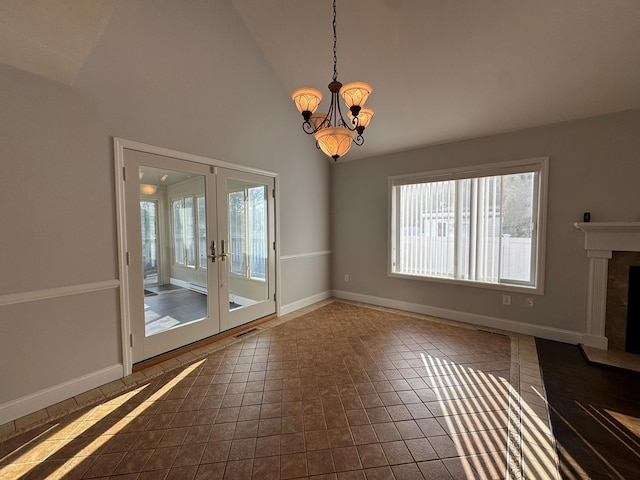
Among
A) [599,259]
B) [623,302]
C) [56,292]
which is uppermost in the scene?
[599,259]

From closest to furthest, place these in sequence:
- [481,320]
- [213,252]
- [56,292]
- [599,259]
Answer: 1. [56,292]
2. [599,259]
3. [213,252]
4. [481,320]

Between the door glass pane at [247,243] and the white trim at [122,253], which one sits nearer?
the white trim at [122,253]

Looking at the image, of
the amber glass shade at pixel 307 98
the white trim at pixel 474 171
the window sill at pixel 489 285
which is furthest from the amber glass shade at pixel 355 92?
the window sill at pixel 489 285

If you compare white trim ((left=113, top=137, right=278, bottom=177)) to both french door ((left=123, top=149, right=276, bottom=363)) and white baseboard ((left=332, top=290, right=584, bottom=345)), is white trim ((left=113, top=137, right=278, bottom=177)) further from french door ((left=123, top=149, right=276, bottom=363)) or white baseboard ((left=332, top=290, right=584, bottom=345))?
white baseboard ((left=332, top=290, right=584, bottom=345))

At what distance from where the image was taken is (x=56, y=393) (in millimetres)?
2143

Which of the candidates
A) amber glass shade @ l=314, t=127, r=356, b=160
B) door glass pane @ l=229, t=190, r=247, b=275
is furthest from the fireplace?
door glass pane @ l=229, t=190, r=247, b=275

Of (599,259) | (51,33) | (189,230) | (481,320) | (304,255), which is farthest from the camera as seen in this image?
(304,255)

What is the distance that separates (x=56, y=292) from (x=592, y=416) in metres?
4.13

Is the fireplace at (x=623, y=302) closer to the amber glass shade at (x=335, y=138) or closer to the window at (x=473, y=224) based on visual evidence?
the window at (x=473, y=224)

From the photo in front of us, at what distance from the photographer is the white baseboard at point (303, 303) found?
168 inches

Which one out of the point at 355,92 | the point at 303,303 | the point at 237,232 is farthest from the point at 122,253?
the point at 303,303

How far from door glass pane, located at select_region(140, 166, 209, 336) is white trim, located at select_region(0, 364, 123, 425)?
434 millimetres

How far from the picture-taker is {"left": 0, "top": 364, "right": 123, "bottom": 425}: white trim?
6.40ft

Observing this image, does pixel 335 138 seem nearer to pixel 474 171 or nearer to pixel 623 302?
pixel 474 171
